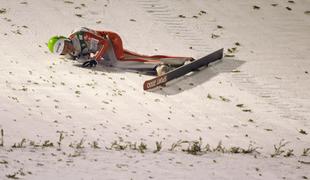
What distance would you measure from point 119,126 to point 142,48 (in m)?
4.93

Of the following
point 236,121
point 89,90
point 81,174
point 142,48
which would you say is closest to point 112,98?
point 89,90

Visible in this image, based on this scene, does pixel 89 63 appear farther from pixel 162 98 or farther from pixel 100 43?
pixel 162 98

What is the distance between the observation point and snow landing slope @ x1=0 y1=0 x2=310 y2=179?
861cm

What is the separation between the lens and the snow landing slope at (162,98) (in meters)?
8.61

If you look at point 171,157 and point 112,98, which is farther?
point 112,98

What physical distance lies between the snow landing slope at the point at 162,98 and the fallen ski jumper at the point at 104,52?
0.30 metres

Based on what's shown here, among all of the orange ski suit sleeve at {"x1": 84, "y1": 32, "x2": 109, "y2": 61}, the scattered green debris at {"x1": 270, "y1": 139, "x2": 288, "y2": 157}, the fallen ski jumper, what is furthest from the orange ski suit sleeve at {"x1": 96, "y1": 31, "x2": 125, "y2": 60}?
the scattered green debris at {"x1": 270, "y1": 139, "x2": 288, "y2": 157}

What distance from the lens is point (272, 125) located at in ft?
38.7

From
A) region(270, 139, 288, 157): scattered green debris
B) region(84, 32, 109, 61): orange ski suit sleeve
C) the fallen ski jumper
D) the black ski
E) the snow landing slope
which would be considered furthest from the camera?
region(84, 32, 109, 61): orange ski suit sleeve

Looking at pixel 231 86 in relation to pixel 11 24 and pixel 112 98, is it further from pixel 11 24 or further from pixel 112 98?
pixel 11 24

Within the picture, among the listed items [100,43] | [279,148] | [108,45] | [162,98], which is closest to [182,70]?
[162,98]

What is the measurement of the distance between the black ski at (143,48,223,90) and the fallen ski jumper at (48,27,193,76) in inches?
9.9

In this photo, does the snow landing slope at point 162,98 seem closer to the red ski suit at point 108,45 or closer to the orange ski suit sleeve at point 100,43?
the orange ski suit sleeve at point 100,43

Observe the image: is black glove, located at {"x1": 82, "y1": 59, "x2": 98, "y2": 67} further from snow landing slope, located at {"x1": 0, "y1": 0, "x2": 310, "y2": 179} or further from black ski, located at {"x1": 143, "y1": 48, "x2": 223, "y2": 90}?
black ski, located at {"x1": 143, "y1": 48, "x2": 223, "y2": 90}
